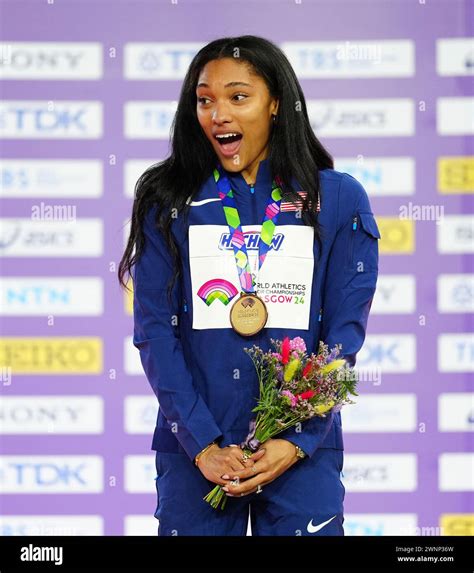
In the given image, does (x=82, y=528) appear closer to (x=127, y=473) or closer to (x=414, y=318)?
(x=127, y=473)

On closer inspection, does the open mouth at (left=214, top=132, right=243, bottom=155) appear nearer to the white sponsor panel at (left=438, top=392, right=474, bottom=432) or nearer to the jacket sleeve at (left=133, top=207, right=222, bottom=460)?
the jacket sleeve at (left=133, top=207, right=222, bottom=460)

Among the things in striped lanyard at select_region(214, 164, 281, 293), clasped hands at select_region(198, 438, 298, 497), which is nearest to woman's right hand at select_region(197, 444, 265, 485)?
clasped hands at select_region(198, 438, 298, 497)

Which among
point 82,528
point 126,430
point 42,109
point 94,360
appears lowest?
point 82,528

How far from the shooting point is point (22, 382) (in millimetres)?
4570

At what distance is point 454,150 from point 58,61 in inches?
71.8

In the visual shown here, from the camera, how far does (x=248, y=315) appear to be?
8.47ft

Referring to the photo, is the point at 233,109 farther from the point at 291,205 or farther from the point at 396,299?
the point at 396,299

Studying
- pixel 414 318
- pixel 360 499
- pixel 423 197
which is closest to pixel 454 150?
pixel 423 197

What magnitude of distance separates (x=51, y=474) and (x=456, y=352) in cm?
191

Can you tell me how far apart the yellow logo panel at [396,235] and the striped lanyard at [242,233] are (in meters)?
1.87

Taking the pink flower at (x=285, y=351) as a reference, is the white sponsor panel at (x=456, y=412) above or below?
below

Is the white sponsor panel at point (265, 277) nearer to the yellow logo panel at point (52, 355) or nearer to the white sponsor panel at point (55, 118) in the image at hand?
the yellow logo panel at point (52, 355)

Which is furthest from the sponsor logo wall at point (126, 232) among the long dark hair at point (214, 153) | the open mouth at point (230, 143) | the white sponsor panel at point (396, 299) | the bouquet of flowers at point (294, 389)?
the bouquet of flowers at point (294, 389)

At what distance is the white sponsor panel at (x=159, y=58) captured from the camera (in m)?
4.50
